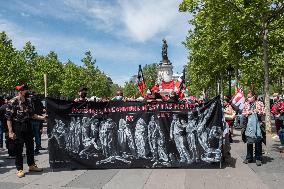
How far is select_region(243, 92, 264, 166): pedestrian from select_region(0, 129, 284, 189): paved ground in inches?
12.2

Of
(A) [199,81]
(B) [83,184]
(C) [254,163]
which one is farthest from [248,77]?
(B) [83,184]

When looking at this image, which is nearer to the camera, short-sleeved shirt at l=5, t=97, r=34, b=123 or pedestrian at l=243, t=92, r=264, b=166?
short-sleeved shirt at l=5, t=97, r=34, b=123

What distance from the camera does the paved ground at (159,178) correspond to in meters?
7.93

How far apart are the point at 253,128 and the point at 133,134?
292 cm

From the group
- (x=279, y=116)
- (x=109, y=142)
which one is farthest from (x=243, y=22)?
(x=109, y=142)

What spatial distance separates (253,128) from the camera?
10062 millimetres

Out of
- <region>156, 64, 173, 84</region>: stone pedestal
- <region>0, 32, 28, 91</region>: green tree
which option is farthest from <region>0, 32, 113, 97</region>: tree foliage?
<region>156, 64, 173, 84</region>: stone pedestal

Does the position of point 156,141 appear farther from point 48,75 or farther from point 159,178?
point 48,75

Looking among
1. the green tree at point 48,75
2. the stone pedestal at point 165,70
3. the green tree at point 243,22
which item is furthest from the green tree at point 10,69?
the green tree at point 243,22

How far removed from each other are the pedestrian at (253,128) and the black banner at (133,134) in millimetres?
866

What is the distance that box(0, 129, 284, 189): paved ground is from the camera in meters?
7.93

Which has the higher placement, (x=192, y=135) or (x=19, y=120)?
(x=19, y=120)

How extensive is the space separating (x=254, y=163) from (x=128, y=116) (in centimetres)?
332

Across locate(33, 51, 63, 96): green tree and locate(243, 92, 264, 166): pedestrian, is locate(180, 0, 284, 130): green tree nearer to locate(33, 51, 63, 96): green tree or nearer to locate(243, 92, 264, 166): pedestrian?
locate(243, 92, 264, 166): pedestrian
